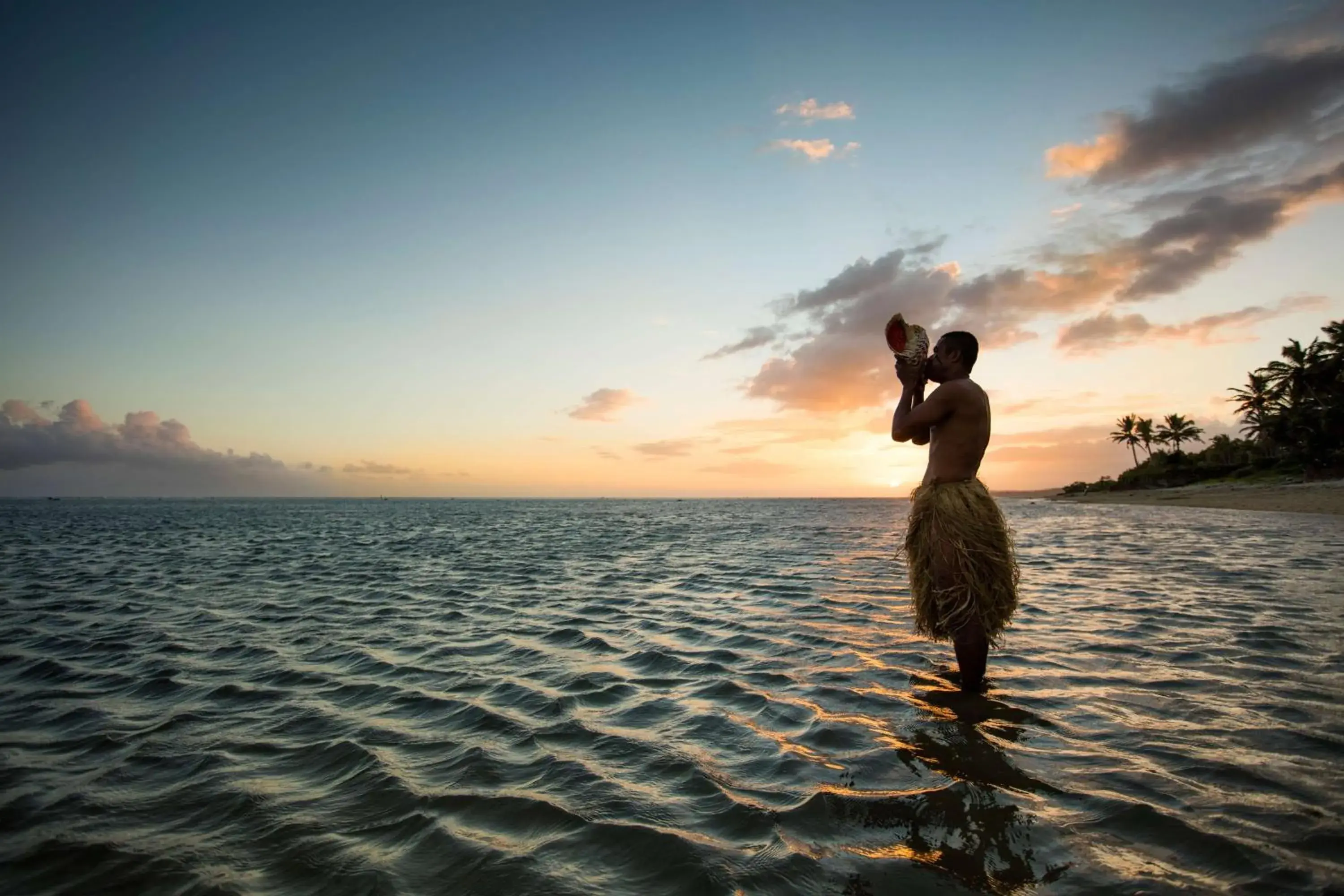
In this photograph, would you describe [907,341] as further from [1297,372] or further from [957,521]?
[1297,372]

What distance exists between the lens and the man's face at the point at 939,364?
601cm

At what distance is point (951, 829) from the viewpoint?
3293 mm

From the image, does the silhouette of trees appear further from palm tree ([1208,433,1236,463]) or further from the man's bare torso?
the man's bare torso

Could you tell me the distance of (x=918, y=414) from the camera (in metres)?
5.89

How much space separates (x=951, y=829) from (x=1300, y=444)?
3140 inches

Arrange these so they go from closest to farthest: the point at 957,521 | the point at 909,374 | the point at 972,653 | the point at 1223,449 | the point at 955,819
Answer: the point at 955,819
the point at 972,653
the point at 957,521
the point at 909,374
the point at 1223,449

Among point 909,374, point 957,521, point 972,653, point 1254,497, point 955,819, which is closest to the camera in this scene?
point 955,819

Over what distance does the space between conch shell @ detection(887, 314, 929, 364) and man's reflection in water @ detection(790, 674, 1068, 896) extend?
3.21 m

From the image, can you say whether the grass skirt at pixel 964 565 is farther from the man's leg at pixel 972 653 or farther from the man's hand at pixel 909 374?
A: the man's hand at pixel 909 374

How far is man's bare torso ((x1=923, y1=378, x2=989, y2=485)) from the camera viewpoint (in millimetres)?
5793

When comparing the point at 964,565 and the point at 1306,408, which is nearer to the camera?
the point at 964,565

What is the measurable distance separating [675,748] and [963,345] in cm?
447

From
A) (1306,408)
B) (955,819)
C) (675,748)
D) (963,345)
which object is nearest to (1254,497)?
(1306,408)

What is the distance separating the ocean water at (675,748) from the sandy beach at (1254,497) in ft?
124
